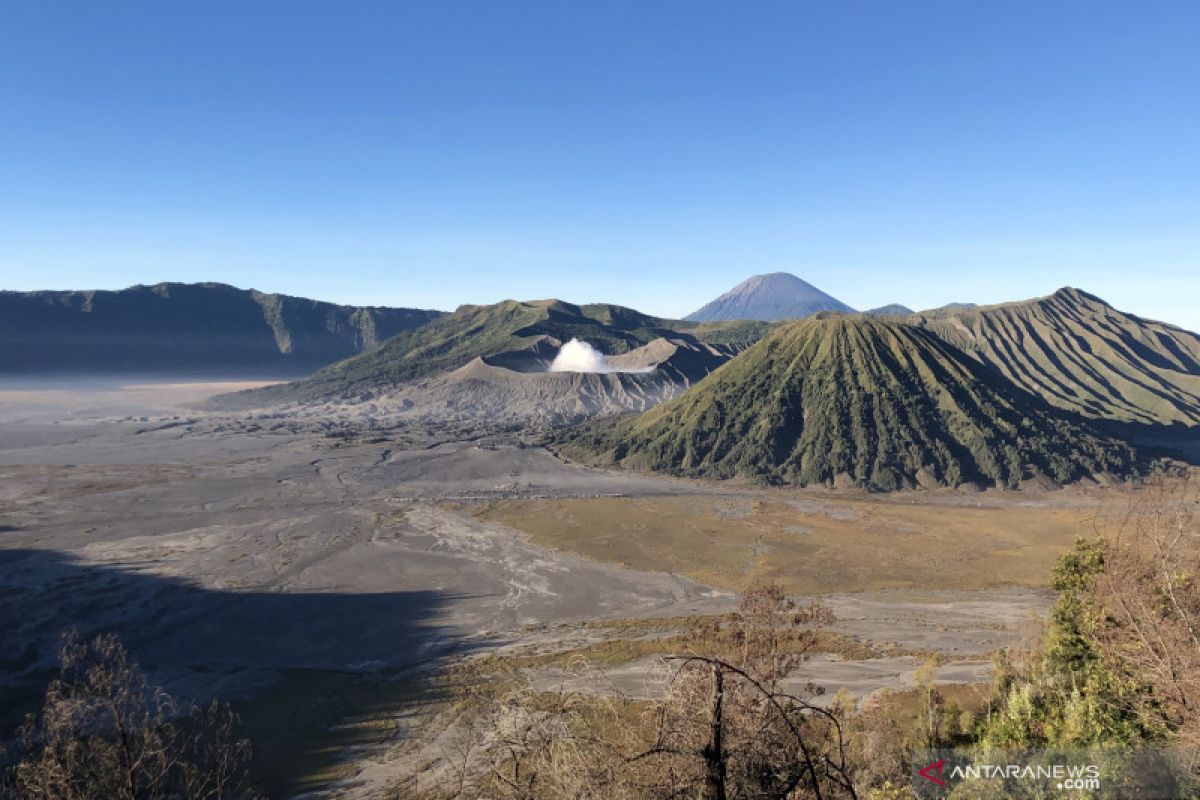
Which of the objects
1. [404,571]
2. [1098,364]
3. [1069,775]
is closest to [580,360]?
[404,571]

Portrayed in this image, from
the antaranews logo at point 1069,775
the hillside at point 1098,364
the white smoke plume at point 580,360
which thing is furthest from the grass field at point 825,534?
the white smoke plume at point 580,360

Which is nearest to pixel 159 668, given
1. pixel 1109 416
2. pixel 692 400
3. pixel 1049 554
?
pixel 1049 554

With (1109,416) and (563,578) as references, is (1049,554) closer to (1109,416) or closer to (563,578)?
(563,578)

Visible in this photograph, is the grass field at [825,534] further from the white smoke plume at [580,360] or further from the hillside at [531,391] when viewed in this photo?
the white smoke plume at [580,360]

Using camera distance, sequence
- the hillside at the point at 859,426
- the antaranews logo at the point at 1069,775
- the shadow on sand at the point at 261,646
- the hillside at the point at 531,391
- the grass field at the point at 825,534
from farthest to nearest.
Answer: the hillside at the point at 531,391 → the hillside at the point at 859,426 → the grass field at the point at 825,534 → the shadow on sand at the point at 261,646 → the antaranews logo at the point at 1069,775

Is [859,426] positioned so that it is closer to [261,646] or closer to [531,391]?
[531,391]

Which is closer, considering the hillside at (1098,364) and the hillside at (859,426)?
the hillside at (859,426)
